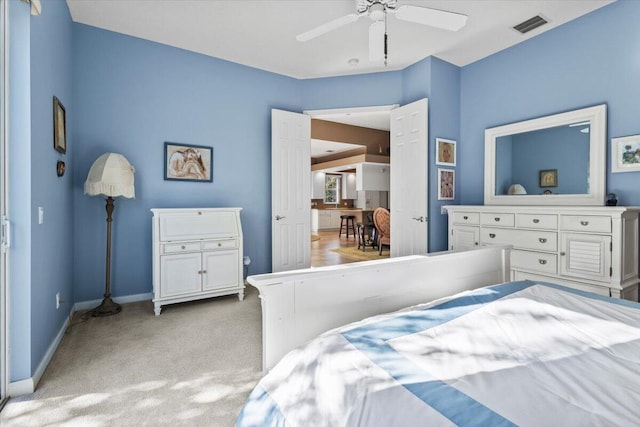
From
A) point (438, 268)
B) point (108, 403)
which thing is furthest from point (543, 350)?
point (108, 403)

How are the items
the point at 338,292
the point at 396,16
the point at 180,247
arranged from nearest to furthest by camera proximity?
1. the point at 338,292
2. the point at 396,16
3. the point at 180,247

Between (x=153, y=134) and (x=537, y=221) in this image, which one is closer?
(x=537, y=221)

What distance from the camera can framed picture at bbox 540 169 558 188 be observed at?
331 cm

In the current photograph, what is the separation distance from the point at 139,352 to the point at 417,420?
2354 millimetres

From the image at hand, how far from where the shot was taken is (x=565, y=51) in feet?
10.6

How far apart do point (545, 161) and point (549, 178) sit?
19cm

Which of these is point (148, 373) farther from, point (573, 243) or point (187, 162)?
point (573, 243)

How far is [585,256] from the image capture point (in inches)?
106

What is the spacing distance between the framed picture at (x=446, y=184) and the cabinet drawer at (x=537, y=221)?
106cm

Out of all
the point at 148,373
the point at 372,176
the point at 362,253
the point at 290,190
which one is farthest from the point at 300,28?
the point at 372,176

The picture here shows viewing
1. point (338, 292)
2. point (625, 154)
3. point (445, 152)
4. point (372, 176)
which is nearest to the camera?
point (338, 292)

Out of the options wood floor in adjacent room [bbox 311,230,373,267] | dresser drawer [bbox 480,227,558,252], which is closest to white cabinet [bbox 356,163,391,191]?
wood floor in adjacent room [bbox 311,230,373,267]

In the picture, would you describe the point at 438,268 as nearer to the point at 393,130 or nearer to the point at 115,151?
the point at 393,130

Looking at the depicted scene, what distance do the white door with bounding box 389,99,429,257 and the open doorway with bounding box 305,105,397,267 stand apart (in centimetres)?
41
